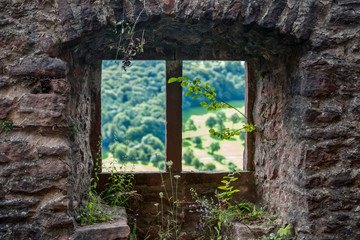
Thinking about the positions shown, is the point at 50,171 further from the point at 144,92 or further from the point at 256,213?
the point at 144,92

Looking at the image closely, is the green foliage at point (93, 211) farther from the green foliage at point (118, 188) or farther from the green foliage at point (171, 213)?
the green foliage at point (171, 213)

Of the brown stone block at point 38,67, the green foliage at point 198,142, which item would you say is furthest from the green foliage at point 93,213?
the green foliage at point 198,142

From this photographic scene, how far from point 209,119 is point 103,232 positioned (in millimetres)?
4943

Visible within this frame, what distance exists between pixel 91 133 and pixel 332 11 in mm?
1996

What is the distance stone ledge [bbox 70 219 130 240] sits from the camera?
232 centimetres

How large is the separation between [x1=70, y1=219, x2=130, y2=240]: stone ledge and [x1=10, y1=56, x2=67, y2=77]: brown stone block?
99cm

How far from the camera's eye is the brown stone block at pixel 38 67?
2279mm

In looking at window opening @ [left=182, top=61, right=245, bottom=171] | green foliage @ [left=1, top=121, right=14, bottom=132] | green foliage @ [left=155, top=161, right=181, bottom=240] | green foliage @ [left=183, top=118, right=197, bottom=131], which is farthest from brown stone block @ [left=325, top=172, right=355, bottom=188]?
green foliage @ [left=183, top=118, right=197, bottom=131]

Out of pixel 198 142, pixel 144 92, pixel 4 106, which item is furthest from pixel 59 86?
pixel 144 92

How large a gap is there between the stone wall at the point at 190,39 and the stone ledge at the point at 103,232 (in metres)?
0.08

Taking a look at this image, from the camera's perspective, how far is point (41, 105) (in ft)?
7.49

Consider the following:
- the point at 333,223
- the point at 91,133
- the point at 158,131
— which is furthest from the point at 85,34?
the point at 158,131

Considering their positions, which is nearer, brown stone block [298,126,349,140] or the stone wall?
the stone wall

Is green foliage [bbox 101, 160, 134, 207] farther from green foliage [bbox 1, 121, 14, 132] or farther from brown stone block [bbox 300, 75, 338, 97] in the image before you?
brown stone block [bbox 300, 75, 338, 97]
